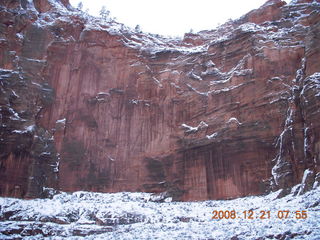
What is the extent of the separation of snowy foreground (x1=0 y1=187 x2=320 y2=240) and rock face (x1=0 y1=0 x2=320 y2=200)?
2566 mm

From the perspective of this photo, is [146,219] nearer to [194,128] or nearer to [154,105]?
[194,128]

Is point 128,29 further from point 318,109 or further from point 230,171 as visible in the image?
point 318,109

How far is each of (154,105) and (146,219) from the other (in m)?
14.7

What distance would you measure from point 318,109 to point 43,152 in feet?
81.5

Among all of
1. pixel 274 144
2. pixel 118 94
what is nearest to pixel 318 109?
pixel 274 144

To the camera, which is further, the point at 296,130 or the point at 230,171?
the point at 230,171

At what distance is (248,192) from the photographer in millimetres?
31344
